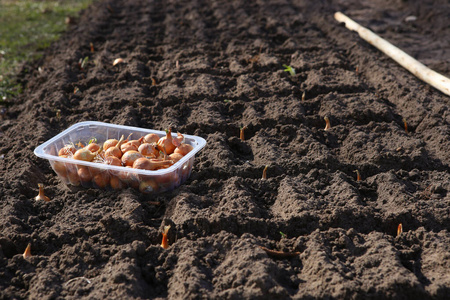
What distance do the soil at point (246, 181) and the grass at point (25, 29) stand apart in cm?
29

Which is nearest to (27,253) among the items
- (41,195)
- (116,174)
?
(41,195)

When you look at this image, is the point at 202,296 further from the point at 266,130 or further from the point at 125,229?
the point at 266,130

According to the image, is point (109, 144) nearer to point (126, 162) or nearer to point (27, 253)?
point (126, 162)

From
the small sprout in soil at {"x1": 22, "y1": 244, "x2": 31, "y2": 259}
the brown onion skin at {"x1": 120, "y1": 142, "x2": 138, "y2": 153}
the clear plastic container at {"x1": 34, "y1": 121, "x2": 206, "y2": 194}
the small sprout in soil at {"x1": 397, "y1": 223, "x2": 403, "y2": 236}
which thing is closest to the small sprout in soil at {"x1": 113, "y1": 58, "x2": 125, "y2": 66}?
the clear plastic container at {"x1": 34, "y1": 121, "x2": 206, "y2": 194}

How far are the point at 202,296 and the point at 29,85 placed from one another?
14.9ft

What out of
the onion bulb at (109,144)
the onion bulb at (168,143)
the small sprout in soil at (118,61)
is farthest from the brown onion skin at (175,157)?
the small sprout in soil at (118,61)

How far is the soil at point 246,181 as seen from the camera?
2693 millimetres

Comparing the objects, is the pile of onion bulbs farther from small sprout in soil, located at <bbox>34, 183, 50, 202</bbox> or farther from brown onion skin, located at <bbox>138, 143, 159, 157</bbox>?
small sprout in soil, located at <bbox>34, 183, 50, 202</bbox>

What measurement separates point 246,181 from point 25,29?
6.74 metres

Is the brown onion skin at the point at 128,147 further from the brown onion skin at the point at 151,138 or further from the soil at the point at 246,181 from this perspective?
the soil at the point at 246,181

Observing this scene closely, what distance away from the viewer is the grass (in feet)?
21.8

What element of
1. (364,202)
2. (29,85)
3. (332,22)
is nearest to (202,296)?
(364,202)

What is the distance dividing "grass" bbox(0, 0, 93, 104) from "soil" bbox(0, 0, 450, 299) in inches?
11.5

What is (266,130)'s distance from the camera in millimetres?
4438
